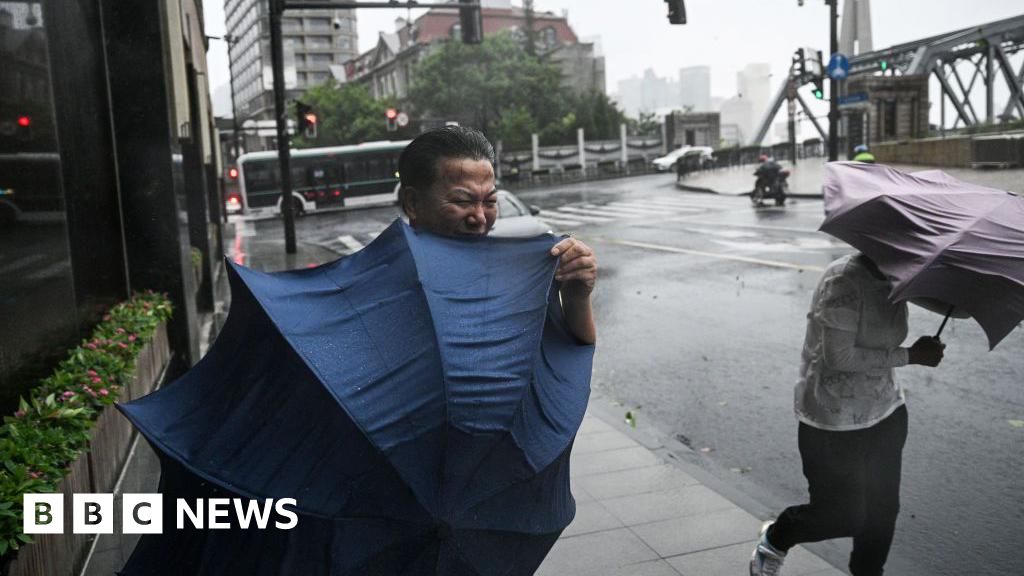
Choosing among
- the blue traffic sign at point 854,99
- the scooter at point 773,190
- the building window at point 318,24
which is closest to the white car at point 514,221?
the blue traffic sign at point 854,99

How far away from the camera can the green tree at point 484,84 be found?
68.6 m

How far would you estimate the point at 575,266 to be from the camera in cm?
227

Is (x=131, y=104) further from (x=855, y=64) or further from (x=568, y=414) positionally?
(x=855, y=64)

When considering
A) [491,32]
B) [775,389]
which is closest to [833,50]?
[775,389]

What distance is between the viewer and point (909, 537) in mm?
4977

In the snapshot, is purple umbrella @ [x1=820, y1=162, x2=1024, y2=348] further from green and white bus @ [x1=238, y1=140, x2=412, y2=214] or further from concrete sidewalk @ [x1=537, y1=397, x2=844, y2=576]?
green and white bus @ [x1=238, y1=140, x2=412, y2=214]

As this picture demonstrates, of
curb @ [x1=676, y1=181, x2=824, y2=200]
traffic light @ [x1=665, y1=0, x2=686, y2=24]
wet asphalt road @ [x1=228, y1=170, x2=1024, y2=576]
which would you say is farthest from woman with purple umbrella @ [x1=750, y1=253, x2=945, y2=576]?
curb @ [x1=676, y1=181, x2=824, y2=200]

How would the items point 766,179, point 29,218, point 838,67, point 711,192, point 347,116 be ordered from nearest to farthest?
point 29,218
point 838,67
point 766,179
point 711,192
point 347,116

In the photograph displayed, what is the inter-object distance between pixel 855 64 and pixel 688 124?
58.2 feet

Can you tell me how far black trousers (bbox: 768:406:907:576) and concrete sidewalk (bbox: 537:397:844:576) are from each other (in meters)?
0.57

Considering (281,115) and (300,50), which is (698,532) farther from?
(300,50)

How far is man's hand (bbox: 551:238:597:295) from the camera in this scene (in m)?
2.24

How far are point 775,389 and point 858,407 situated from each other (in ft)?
15.3

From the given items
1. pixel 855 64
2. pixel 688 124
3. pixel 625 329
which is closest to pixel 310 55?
pixel 688 124
